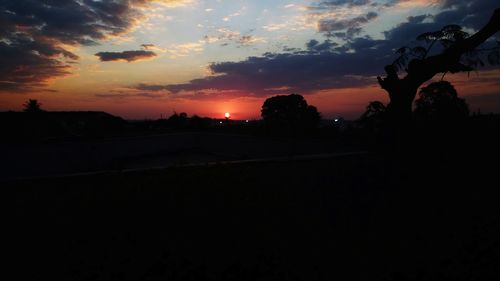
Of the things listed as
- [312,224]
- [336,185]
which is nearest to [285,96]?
[336,185]

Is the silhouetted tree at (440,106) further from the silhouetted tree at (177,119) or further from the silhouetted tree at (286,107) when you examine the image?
the silhouetted tree at (177,119)

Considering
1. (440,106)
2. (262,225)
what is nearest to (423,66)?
(440,106)

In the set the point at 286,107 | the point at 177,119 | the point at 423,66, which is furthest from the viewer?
the point at 286,107

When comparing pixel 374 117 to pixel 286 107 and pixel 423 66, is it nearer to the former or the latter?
pixel 423 66

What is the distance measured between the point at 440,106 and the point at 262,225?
844 centimetres

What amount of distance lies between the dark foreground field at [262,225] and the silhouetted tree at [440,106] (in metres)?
2.62

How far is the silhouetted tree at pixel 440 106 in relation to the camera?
Result: 9.38 meters

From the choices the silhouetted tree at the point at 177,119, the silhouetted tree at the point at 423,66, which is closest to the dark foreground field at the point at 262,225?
the silhouetted tree at the point at 423,66

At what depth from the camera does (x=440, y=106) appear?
10156 mm

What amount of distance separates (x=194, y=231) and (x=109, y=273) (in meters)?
1.19

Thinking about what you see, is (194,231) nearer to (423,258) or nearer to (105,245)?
(105,245)

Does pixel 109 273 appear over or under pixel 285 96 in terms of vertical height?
under

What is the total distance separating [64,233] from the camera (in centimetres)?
420

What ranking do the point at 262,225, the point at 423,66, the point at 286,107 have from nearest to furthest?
the point at 262,225, the point at 423,66, the point at 286,107
